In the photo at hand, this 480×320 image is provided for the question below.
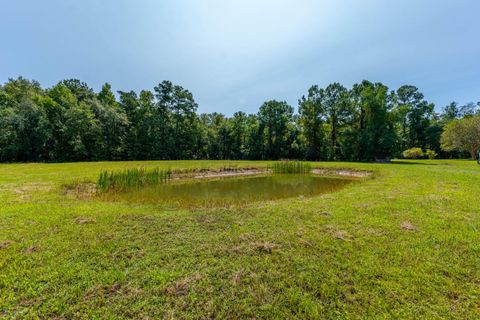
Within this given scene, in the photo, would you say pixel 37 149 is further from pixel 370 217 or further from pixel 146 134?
pixel 370 217

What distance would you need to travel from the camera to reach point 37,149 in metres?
25.4

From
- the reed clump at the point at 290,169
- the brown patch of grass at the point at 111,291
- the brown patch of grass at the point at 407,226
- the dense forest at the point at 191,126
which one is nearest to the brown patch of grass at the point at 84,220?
the brown patch of grass at the point at 111,291

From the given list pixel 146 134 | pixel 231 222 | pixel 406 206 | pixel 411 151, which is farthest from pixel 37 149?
pixel 411 151

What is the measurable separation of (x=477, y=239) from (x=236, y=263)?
14.7 ft

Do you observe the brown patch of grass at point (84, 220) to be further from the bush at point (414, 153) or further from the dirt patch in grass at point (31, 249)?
the bush at point (414, 153)

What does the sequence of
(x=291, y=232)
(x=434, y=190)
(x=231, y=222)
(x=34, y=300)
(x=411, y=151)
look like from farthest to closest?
(x=411, y=151), (x=434, y=190), (x=231, y=222), (x=291, y=232), (x=34, y=300)

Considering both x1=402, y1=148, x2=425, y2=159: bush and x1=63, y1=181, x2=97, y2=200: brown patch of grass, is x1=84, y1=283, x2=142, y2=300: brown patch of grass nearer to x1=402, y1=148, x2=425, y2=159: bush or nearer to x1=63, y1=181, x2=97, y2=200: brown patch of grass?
x1=63, y1=181, x2=97, y2=200: brown patch of grass

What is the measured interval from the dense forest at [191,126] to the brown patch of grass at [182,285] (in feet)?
97.8

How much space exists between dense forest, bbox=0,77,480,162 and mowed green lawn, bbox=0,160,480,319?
2610 centimetres

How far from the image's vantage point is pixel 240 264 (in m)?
3.01

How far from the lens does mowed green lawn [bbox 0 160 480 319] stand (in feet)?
7.29

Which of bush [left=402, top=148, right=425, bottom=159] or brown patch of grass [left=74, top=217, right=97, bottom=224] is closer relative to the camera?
brown patch of grass [left=74, top=217, right=97, bottom=224]

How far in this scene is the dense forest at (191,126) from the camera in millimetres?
25531

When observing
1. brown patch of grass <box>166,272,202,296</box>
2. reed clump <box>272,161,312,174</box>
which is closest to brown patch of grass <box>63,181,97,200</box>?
brown patch of grass <box>166,272,202,296</box>
